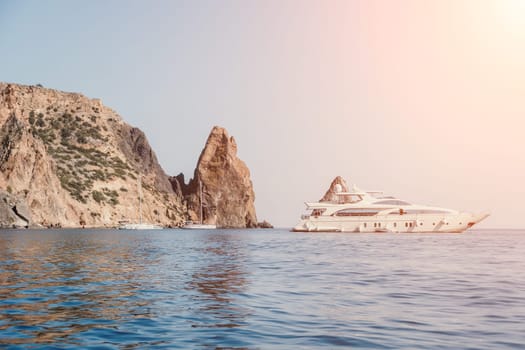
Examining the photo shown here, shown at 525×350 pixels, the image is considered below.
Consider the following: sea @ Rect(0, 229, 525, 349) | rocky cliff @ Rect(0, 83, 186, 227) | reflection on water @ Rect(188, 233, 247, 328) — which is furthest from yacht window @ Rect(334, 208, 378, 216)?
sea @ Rect(0, 229, 525, 349)

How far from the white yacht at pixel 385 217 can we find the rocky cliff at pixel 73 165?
198 ft

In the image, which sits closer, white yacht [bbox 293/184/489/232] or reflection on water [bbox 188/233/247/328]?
reflection on water [bbox 188/233/247/328]

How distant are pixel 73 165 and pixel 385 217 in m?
98.7

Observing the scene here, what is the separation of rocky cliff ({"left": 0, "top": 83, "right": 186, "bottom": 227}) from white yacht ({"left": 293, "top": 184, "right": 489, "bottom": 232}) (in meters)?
60.5

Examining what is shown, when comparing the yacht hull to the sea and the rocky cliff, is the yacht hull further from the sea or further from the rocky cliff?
the sea

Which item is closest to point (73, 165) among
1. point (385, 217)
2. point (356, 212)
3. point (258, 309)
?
point (356, 212)

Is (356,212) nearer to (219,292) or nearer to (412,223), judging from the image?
(412,223)

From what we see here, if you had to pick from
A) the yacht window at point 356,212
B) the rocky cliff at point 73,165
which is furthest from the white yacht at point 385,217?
the rocky cliff at point 73,165

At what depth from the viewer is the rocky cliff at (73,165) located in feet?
385

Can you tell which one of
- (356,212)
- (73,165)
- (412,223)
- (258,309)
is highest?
(73,165)

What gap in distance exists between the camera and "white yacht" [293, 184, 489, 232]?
97000 millimetres

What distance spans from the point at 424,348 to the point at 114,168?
163 meters

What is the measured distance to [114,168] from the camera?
16512 cm

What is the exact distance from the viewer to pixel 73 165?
6166 inches
